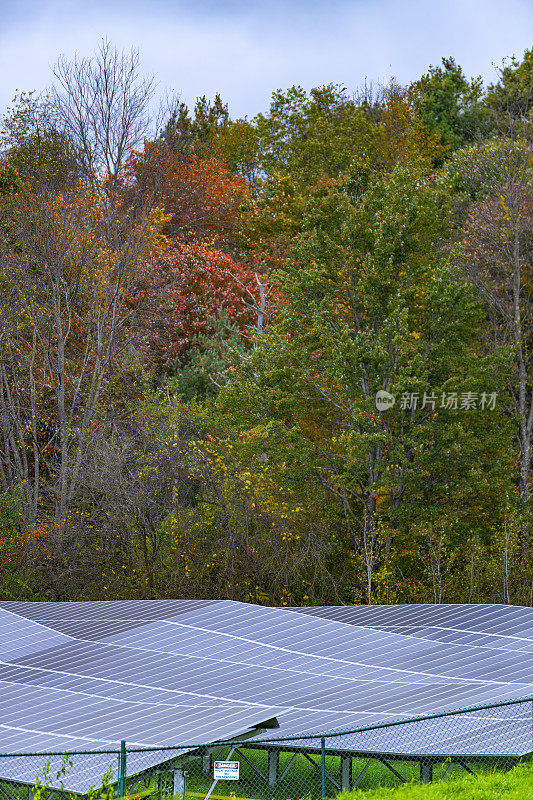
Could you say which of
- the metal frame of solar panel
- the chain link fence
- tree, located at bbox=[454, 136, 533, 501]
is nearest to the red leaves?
tree, located at bbox=[454, 136, 533, 501]

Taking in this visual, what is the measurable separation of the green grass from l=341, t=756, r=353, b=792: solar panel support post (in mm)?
527

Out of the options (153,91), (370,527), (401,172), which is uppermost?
(153,91)

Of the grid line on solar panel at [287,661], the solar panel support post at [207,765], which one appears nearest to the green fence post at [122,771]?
the grid line on solar panel at [287,661]

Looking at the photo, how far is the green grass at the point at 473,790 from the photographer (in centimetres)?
907

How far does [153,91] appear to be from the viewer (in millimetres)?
28906

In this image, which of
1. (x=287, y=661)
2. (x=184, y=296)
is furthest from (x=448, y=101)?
(x=287, y=661)

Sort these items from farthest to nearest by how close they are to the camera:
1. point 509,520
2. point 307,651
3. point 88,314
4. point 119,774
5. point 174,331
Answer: point 174,331 < point 88,314 < point 509,520 < point 307,651 < point 119,774

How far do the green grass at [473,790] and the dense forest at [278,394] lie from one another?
7.73 m

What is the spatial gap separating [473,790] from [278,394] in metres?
10.00

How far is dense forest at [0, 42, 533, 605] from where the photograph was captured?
1816 centimetres

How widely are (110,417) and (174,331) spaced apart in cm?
508

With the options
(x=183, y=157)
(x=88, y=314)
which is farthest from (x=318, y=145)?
(x=88, y=314)

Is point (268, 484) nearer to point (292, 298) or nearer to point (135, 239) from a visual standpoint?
point (292, 298)

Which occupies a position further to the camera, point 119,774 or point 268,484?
point 268,484
